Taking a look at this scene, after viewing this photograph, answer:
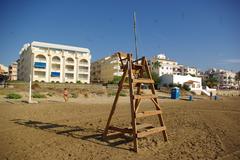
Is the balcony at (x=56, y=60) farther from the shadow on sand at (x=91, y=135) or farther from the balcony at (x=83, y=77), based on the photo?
the shadow on sand at (x=91, y=135)

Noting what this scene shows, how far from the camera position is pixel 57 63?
64.8 meters

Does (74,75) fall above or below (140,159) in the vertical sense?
above

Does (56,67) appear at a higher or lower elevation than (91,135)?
higher

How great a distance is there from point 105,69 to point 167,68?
3263cm

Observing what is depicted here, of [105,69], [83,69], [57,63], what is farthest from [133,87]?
[105,69]

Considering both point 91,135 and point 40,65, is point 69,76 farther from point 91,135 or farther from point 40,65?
point 91,135

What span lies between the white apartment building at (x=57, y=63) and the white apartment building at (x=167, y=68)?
39.0 metres

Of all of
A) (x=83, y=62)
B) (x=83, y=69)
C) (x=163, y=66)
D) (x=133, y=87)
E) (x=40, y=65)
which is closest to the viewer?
(x=133, y=87)

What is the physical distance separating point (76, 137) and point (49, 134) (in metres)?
0.99

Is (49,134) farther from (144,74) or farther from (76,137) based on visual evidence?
(144,74)

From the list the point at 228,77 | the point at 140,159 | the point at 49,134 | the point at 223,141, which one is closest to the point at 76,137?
the point at 49,134

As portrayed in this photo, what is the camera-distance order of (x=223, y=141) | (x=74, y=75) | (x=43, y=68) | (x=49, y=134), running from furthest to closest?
(x=74, y=75)
(x=43, y=68)
(x=49, y=134)
(x=223, y=141)

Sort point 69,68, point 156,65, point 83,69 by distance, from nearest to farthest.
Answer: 1. point 69,68
2. point 83,69
3. point 156,65

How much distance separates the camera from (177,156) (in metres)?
5.15
